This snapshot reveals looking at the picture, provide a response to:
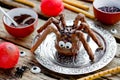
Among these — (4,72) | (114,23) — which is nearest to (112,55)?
(114,23)

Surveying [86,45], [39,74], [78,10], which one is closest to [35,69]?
[39,74]

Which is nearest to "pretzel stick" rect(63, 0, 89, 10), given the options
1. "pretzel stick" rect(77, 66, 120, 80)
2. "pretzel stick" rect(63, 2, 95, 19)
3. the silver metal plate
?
"pretzel stick" rect(63, 2, 95, 19)

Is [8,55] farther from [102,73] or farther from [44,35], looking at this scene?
[102,73]

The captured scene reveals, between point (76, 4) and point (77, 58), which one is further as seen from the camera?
point (76, 4)

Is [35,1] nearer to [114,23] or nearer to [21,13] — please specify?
[21,13]

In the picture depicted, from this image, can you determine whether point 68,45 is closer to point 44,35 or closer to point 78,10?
point 44,35

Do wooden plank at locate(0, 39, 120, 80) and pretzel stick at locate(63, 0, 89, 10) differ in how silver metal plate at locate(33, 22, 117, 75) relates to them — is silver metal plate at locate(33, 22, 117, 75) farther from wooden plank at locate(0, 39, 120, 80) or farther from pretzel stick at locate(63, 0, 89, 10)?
pretzel stick at locate(63, 0, 89, 10)
